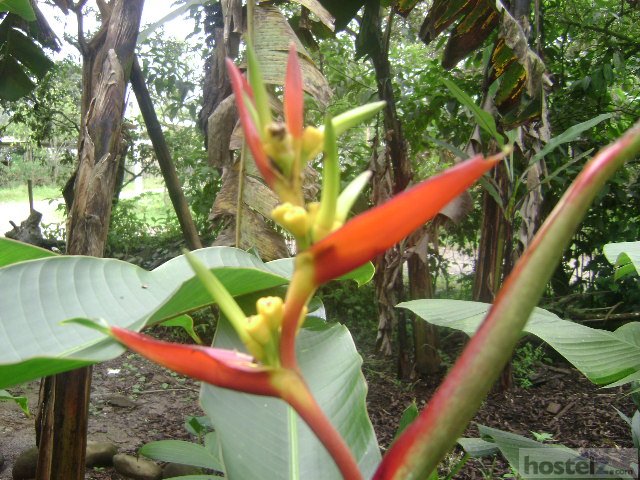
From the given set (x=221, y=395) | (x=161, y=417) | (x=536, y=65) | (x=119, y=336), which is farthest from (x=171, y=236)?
(x=119, y=336)

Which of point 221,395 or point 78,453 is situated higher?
point 221,395

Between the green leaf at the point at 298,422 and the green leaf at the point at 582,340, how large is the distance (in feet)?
1.08

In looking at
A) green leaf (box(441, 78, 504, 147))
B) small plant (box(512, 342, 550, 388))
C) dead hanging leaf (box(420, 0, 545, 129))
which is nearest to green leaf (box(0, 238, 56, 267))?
green leaf (box(441, 78, 504, 147))

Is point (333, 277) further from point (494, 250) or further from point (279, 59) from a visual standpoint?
point (494, 250)

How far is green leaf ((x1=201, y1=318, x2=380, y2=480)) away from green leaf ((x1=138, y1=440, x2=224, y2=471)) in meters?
0.45

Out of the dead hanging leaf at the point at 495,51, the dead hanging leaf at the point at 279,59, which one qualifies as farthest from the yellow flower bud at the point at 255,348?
the dead hanging leaf at the point at 495,51

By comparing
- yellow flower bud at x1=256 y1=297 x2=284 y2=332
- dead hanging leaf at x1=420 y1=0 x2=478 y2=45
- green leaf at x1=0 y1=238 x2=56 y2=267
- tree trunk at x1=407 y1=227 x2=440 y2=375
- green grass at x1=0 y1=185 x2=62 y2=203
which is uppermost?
green grass at x1=0 y1=185 x2=62 y2=203

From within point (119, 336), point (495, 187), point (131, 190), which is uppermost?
point (131, 190)

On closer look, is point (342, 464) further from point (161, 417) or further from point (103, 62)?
point (161, 417)

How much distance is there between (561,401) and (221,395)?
6.79ft

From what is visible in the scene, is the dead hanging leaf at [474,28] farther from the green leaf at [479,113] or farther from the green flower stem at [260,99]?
the green flower stem at [260,99]

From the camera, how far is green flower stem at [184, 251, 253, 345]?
206 mm

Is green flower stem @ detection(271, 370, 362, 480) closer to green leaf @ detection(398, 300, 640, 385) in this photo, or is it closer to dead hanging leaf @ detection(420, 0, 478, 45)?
green leaf @ detection(398, 300, 640, 385)

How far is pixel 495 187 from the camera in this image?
77.2 inches
